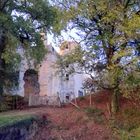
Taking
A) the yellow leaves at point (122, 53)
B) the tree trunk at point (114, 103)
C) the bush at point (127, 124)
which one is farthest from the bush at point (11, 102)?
the yellow leaves at point (122, 53)

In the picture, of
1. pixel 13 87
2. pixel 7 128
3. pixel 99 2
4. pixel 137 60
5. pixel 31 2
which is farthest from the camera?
pixel 13 87

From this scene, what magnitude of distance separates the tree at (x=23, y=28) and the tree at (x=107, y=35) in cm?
222

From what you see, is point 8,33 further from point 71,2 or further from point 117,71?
point 117,71

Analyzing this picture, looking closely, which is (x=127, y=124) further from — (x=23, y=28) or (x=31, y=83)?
(x=31, y=83)

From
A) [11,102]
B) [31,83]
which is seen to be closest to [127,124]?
[11,102]

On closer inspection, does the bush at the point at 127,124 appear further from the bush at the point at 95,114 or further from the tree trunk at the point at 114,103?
the bush at the point at 95,114

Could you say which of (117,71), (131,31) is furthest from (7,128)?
(131,31)

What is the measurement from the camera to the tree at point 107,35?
922 inches

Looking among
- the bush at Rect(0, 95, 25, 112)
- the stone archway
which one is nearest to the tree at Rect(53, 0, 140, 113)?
the bush at Rect(0, 95, 25, 112)

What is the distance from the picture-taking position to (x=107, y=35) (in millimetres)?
25031

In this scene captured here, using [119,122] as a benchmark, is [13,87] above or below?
above

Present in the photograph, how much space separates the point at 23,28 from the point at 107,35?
6309 millimetres

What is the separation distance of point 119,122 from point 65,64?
515cm

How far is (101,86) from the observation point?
1016 inches
